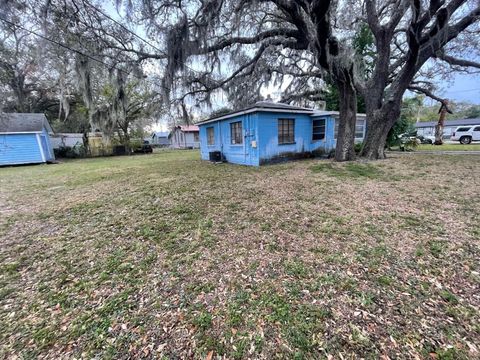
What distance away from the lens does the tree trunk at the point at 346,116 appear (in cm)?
767

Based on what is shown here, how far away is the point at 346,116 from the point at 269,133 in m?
2.90

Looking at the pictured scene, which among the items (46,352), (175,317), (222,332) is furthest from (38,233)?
(222,332)

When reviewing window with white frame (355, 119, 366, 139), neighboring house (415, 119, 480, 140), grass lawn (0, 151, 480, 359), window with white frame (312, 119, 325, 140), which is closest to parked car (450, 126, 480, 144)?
window with white frame (355, 119, 366, 139)

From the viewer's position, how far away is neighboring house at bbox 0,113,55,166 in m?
13.2

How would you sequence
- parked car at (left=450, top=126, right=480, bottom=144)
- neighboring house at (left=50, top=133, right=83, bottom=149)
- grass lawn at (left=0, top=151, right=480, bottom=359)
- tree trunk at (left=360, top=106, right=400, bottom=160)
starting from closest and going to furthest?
grass lawn at (left=0, top=151, right=480, bottom=359) → tree trunk at (left=360, top=106, right=400, bottom=160) → parked car at (left=450, top=126, right=480, bottom=144) → neighboring house at (left=50, top=133, right=83, bottom=149)

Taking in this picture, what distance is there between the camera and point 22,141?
44.3 feet

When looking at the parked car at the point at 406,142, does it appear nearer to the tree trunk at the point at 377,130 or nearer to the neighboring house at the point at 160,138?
the tree trunk at the point at 377,130


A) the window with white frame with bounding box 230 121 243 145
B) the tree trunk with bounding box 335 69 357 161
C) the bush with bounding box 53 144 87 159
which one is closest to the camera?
the tree trunk with bounding box 335 69 357 161

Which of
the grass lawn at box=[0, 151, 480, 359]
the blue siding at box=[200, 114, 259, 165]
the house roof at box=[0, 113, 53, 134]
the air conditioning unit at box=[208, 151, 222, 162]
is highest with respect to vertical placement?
the house roof at box=[0, 113, 53, 134]

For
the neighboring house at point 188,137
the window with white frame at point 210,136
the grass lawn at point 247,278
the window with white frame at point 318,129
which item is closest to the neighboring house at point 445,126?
the window with white frame at point 318,129

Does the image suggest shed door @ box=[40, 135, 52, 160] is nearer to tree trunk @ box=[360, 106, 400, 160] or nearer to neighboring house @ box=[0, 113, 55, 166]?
neighboring house @ box=[0, 113, 55, 166]

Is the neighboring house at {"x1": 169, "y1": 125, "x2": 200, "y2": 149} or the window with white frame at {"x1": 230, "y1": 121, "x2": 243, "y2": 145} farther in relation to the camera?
the neighboring house at {"x1": 169, "y1": 125, "x2": 200, "y2": 149}

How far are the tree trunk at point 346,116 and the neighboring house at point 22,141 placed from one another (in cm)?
1769

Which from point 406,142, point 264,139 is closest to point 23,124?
point 264,139
